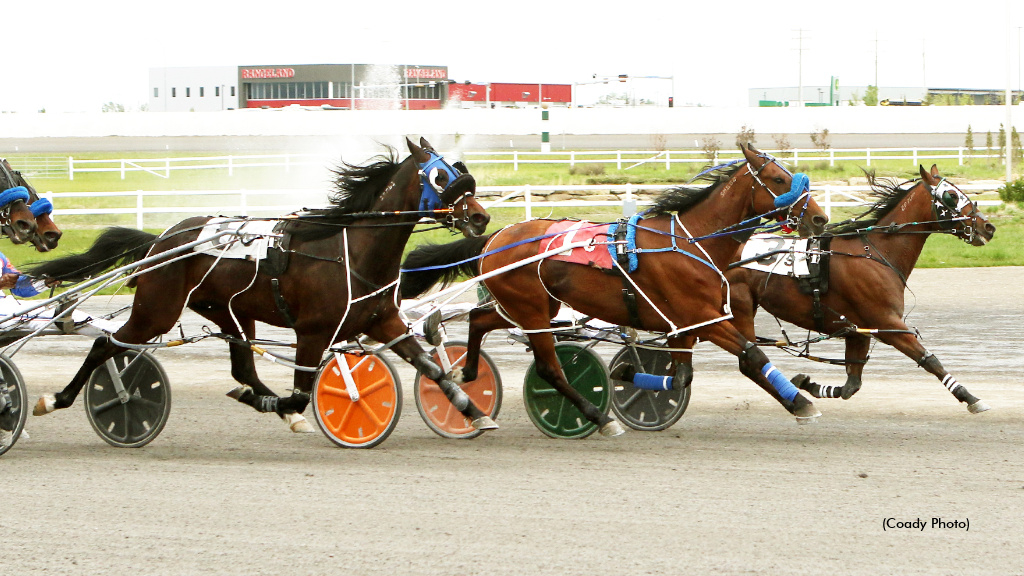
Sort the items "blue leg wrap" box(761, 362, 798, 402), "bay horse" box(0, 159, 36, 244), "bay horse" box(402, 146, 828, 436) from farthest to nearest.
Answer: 1. "bay horse" box(402, 146, 828, 436)
2. "bay horse" box(0, 159, 36, 244)
3. "blue leg wrap" box(761, 362, 798, 402)

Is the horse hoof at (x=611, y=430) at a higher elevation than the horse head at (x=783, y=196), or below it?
below

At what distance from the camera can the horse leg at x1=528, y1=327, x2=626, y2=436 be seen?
6641 millimetres

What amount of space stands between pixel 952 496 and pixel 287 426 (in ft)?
12.9

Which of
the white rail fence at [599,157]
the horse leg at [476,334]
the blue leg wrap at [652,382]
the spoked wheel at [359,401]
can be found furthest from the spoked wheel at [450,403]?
the white rail fence at [599,157]

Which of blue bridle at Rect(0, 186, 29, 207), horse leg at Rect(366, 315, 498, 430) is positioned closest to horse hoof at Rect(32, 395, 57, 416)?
blue bridle at Rect(0, 186, 29, 207)

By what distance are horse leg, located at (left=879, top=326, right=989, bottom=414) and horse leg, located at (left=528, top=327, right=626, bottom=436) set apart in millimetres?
1826

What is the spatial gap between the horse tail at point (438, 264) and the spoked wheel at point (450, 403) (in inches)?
27.7

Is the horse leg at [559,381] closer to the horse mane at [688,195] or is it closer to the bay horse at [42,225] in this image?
the horse mane at [688,195]

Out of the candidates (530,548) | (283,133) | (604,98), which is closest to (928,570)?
(530,548)

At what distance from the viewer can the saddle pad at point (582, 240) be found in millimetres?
6703

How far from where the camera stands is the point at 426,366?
21.0 ft

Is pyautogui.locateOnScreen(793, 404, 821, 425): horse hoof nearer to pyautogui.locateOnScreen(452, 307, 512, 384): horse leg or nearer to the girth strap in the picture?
pyautogui.locateOnScreen(452, 307, 512, 384): horse leg

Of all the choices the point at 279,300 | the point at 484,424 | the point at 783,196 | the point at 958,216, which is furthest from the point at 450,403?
the point at 958,216

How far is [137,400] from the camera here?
6688 millimetres
